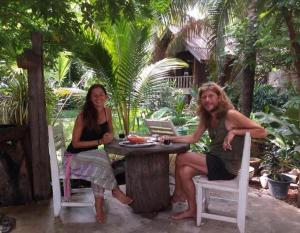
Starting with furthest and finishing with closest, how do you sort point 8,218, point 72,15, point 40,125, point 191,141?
1. point 40,125
2. point 191,141
3. point 8,218
4. point 72,15

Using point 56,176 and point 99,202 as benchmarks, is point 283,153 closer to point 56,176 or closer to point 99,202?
point 99,202

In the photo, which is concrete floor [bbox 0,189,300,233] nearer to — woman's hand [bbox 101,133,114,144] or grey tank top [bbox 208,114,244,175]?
grey tank top [bbox 208,114,244,175]

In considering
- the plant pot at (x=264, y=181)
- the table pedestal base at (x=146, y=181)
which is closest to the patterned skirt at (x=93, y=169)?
the table pedestal base at (x=146, y=181)

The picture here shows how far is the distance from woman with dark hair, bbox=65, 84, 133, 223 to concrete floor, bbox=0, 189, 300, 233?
0.62ft

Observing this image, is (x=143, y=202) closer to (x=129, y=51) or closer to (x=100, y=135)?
(x=100, y=135)

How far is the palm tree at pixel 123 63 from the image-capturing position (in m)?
5.49

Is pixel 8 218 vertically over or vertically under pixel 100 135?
under

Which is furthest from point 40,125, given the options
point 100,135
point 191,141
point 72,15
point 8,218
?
point 191,141

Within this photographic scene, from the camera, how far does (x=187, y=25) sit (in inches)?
429

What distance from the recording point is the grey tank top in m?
3.37

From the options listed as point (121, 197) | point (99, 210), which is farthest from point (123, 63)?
point (99, 210)

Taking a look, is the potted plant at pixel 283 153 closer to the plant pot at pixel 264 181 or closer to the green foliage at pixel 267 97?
the plant pot at pixel 264 181

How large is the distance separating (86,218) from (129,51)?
292cm

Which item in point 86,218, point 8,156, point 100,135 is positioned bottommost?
point 86,218
